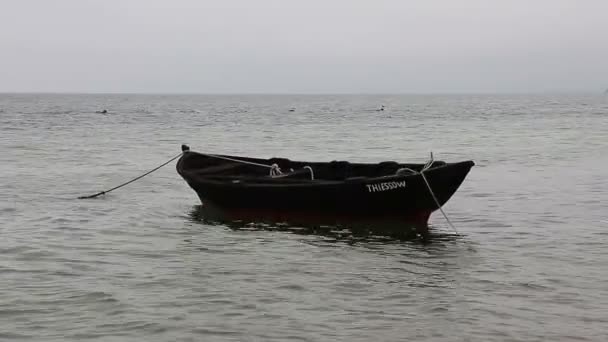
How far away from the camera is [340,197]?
1325cm

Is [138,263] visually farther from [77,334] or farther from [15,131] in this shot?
[15,131]

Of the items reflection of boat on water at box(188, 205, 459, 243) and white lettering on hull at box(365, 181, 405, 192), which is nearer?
white lettering on hull at box(365, 181, 405, 192)

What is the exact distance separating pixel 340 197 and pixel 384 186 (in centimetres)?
97

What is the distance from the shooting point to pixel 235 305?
8508 mm

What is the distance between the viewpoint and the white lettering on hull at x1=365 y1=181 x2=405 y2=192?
12633mm

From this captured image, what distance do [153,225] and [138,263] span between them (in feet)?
12.0

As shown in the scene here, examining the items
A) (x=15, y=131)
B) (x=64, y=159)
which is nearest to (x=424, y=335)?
(x=64, y=159)

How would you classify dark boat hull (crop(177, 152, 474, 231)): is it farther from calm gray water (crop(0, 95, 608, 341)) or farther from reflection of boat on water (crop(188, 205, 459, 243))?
calm gray water (crop(0, 95, 608, 341))

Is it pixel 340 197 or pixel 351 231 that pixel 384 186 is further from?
pixel 351 231

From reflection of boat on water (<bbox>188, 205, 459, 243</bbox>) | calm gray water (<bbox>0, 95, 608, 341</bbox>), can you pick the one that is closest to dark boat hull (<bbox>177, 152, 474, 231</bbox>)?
reflection of boat on water (<bbox>188, 205, 459, 243</bbox>)

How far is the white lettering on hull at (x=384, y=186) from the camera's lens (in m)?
12.6

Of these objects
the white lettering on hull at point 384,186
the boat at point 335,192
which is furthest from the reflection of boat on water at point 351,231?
the white lettering on hull at point 384,186

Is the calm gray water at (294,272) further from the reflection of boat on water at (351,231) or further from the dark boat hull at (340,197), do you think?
the dark boat hull at (340,197)

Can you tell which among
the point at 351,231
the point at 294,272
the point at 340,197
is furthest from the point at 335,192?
the point at 294,272
